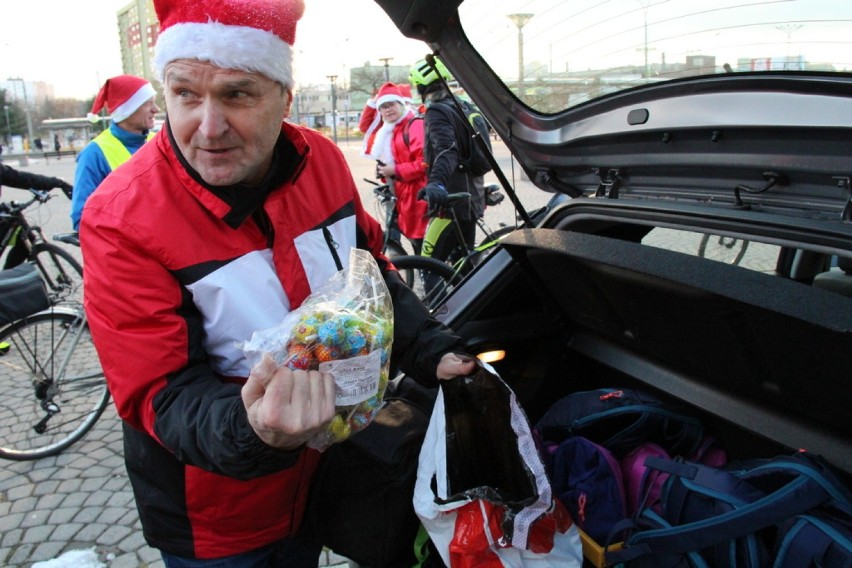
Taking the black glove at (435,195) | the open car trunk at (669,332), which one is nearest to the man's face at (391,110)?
the black glove at (435,195)

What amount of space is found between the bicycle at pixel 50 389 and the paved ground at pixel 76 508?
4.2 inches

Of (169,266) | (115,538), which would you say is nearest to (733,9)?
(169,266)

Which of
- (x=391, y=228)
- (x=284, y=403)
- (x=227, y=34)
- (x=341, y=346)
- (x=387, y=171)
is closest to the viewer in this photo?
(x=284, y=403)

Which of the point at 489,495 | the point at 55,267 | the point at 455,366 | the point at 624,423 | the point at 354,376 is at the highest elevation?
the point at 354,376

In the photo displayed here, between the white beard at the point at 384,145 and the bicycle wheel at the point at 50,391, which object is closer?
the bicycle wheel at the point at 50,391

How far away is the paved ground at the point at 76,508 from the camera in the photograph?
271 centimetres

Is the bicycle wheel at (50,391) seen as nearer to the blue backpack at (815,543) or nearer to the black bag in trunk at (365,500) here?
the black bag in trunk at (365,500)

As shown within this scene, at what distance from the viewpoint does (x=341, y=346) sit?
43.6 inches

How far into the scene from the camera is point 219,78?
1215mm

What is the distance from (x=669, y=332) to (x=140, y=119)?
3.84 metres

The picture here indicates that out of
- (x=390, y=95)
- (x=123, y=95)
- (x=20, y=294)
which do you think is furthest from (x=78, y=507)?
(x=390, y=95)

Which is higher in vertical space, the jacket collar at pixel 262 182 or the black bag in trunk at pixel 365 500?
the jacket collar at pixel 262 182

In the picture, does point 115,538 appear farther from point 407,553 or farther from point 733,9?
point 733,9

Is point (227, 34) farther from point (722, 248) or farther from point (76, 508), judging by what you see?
point (76, 508)
